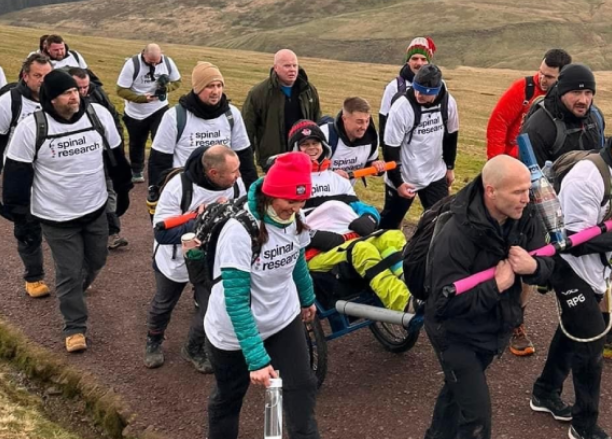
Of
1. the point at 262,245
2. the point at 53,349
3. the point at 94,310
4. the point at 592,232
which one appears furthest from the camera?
the point at 94,310

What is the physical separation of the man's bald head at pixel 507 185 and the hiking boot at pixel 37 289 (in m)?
6.45

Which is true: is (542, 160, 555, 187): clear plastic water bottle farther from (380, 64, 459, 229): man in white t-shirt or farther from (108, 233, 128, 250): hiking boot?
(108, 233, 128, 250): hiking boot

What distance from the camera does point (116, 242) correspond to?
1066 centimetres

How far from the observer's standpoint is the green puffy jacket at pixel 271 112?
376 inches

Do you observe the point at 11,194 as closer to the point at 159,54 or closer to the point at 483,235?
the point at 483,235

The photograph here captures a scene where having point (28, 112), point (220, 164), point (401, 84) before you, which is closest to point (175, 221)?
point (220, 164)

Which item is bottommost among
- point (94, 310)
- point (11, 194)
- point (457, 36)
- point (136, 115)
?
point (457, 36)

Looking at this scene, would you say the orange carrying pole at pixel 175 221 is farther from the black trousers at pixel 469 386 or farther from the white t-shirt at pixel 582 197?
the white t-shirt at pixel 582 197

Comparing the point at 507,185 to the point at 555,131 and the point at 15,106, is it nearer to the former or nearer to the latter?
the point at 555,131

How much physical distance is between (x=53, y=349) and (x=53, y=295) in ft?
4.95

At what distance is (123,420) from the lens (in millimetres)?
6461

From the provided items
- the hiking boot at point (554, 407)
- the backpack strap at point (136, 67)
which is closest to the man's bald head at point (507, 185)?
the hiking boot at point (554, 407)

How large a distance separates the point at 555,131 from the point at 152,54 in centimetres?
800

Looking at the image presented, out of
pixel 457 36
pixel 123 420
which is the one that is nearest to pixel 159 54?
pixel 123 420
